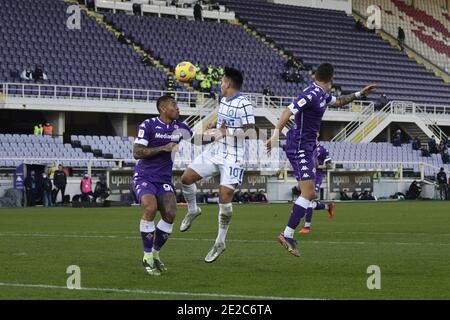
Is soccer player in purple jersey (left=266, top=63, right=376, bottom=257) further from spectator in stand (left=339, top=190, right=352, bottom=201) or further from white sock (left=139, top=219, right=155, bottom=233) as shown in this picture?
Result: spectator in stand (left=339, top=190, right=352, bottom=201)

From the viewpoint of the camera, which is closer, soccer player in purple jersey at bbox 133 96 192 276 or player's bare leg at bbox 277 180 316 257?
soccer player in purple jersey at bbox 133 96 192 276

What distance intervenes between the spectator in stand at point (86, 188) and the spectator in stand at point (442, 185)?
17.5 meters

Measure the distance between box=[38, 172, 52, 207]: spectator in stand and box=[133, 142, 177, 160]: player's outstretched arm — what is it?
26.4 m

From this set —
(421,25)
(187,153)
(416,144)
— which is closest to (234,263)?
(187,153)

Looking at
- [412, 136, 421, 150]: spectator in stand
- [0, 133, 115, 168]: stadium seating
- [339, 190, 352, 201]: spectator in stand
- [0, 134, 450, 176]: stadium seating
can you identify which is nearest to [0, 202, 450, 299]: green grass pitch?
[0, 133, 115, 168]: stadium seating

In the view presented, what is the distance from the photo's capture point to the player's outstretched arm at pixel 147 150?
12.8 m

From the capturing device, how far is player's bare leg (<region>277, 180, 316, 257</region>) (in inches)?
567

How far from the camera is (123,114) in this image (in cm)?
5066

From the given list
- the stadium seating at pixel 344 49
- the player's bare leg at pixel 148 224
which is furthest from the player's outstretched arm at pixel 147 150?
the stadium seating at pixel 344 49

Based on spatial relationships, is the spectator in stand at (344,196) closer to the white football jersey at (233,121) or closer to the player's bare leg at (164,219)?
the white football jersey at (233,121)

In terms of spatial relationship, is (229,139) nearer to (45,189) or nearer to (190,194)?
(190,194)

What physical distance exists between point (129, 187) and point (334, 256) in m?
26.9

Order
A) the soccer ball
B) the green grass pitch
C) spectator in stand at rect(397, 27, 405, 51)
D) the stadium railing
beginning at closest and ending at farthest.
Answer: the green grass pitch → the soccer ball → the stadium railing → spectator in stand at rect(397, 27, 405, 51)

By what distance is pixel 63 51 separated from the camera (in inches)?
2018
